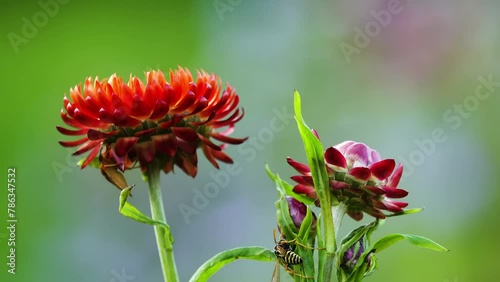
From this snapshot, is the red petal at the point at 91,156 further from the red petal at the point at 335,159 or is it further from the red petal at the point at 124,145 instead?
the red petal at the point at 335,159

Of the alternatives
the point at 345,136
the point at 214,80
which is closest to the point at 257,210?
the point at 345,136

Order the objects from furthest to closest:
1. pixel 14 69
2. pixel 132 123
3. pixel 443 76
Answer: pixel 443 76 → pixel 14 69 → pixel 132 123

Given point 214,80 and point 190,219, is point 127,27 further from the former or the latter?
point 214,80

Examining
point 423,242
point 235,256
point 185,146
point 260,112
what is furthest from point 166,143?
point 260,112

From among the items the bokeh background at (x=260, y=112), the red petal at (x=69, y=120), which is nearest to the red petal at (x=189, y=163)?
the red petal at (x=69, y=120)

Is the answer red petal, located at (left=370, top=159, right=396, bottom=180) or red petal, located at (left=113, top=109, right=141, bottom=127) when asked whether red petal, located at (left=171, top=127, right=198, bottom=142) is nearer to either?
red petal, located at (left=113, top=109, right=141, bottom=127)

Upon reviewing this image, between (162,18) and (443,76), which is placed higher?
(162,18)

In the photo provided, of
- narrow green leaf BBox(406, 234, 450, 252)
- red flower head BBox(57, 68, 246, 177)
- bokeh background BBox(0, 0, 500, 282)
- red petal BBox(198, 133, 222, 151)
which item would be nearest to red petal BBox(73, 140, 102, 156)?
red flower head BBox(57, 68, 246, 177)
